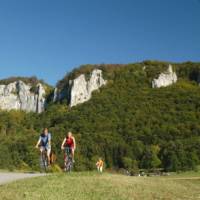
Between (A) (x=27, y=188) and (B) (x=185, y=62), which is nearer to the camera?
(A) (x=27, y=188)

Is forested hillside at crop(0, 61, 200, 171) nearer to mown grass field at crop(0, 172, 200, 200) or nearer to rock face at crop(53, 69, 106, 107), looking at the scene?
rock face at crop(53, 69, 106, 107)

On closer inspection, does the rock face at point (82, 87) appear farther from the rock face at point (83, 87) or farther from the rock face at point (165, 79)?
the rock face at point (165, 79)

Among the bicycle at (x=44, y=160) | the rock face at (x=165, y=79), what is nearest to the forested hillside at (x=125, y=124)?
the rock face at (x=165, y=79)

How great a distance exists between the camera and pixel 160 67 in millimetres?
171500

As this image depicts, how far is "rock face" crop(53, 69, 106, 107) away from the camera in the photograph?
169 metres

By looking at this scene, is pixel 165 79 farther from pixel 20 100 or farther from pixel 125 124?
pixel 20 100

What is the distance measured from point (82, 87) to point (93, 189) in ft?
512

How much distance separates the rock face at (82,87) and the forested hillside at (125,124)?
8.75 ft

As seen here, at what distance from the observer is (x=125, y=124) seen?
13138 centimetres

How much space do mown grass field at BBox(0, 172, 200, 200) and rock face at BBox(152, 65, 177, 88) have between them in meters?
143

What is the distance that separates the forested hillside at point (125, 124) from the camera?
99062mm

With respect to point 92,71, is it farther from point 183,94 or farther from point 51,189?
point 51,189

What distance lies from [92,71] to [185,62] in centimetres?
3197

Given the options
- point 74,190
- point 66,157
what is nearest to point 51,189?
point 74,190
